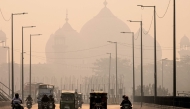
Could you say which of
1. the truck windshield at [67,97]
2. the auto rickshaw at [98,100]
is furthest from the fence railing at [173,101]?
the truck windshield at [67,97]

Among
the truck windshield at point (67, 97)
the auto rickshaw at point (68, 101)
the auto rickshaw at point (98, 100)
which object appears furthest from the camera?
the truck windshield at point (67, 97)

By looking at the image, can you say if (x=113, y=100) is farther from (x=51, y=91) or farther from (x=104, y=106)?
(x=104, y=106)

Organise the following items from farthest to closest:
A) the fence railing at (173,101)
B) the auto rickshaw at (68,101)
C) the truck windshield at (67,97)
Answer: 1. the truck windshield at (67,97)
2. the auto rickshaw at (68,101)
3. the fence railing at (173,101)

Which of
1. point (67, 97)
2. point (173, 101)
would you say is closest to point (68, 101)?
point (67, 97)

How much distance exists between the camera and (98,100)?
63438 millimetres

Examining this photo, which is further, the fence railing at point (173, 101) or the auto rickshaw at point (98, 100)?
the auto rickshaw at point (98, 100)

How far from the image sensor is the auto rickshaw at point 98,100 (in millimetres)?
63281

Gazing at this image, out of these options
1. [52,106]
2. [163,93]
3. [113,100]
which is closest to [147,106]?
[52,106]

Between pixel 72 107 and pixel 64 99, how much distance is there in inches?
41.2

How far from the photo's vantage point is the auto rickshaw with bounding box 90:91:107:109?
63281mm

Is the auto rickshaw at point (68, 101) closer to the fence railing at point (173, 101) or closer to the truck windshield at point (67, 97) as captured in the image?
the truck windshield at point (67, 97)

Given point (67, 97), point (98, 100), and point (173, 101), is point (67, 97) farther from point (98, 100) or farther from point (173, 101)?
point (173, 101)

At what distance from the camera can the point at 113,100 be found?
136m

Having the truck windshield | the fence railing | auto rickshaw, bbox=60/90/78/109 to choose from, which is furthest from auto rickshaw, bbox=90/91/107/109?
the truck windshield
